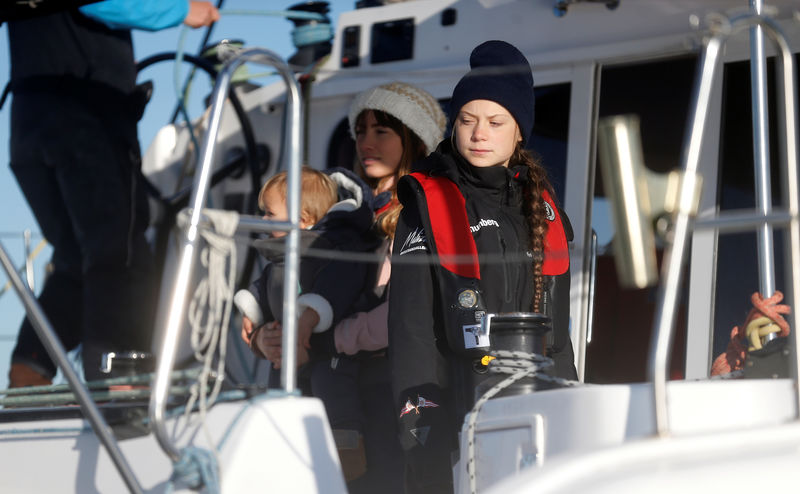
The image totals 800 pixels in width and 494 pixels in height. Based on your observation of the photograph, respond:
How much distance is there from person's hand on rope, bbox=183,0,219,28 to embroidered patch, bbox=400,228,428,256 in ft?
6.93

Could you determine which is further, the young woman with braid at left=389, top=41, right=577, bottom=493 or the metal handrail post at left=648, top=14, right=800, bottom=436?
the young woman with braid at left=389, top=41, right=577, bottom=493

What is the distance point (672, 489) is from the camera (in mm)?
1538

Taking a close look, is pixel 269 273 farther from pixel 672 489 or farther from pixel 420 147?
pixel 672 489

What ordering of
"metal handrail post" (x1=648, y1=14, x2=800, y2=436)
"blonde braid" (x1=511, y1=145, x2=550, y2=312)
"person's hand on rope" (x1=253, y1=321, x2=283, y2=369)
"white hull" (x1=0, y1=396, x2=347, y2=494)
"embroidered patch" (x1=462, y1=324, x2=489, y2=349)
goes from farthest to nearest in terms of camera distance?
"person's hand on rope" (x1=253, y1=321, x2=283, y2=369) → "blonde braid" (x1=511, y1=145, x2=550, y2=312) → "embroidered patch" (x1=462, y1=324, x2=489, y2=349) → "white hull" (x1=0, y1=396, x2=347, y2=494) → "metal handrail post" (x1=648, y1=14, x2=800, y2=436)

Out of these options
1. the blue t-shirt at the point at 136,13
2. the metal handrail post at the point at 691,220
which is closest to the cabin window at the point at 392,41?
the blue t-shirt at the point at 136,13

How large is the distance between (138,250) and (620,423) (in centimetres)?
330

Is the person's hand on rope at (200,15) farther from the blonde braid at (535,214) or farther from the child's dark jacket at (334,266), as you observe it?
the blonde braid at (535,214)

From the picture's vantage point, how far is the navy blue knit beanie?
8.32ft

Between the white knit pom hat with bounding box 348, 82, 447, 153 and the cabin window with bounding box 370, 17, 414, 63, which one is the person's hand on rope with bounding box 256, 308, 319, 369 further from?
the cabin window with bounding box 370, 17, 414, 63

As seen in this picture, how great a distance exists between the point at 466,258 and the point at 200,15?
2351 mm

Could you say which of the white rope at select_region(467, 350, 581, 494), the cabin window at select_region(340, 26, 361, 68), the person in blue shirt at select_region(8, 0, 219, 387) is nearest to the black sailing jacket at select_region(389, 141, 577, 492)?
the white rope at select_region(467, 350, 581, 494)

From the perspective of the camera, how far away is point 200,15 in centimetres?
425

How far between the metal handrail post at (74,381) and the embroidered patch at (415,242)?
2.78 feet

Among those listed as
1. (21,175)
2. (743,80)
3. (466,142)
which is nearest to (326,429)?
(466,142)
